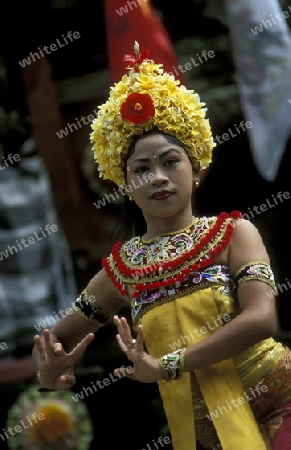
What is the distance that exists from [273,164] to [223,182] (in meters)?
0.24

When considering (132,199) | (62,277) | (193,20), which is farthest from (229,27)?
(132,199)

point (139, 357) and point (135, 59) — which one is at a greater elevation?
point (135, 59)

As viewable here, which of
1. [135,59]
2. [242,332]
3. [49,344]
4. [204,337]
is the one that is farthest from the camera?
[135,59]

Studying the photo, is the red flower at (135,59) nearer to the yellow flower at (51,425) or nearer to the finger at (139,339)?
the finger at (139,339)

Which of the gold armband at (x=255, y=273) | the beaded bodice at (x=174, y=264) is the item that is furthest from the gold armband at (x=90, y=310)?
the gold armband at (x=255, y=273)

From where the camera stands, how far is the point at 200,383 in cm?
244

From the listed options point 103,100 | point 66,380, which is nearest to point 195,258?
point 66,380

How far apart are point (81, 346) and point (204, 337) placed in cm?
35

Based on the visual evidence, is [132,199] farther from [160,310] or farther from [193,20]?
[193,20]

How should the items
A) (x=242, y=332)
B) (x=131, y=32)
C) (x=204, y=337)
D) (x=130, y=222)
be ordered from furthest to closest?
(x=131, y=32)
(x=130, y=222)
(x=204, y=337)
(x=242, y=332)

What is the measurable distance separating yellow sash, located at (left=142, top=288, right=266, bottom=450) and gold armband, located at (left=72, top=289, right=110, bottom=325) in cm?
25

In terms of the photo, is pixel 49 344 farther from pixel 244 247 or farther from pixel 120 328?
pixel 244 247

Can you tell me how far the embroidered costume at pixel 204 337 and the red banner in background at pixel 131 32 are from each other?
1.79 m

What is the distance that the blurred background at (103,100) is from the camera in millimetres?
4055
